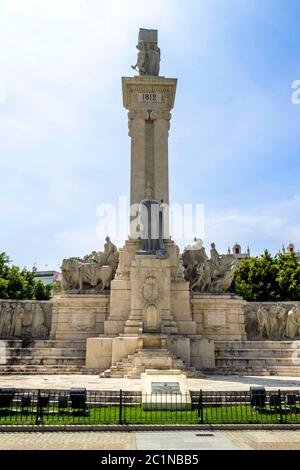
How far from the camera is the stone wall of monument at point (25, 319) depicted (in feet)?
89.4

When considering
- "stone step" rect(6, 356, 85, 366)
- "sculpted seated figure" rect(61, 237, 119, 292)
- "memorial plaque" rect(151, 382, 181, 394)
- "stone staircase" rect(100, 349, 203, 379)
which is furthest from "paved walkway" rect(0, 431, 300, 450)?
"sculpted seated figure" rect(61, 237, 119, 292)

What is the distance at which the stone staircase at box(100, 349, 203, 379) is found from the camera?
19688 millimetres

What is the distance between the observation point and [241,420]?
10.6m

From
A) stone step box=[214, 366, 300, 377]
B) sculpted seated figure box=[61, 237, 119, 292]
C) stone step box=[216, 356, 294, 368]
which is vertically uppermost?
sculpted seated figure box=[61, 237, 119, 292]

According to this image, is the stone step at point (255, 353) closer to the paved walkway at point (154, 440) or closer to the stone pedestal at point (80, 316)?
the stone pedestal at point (80, 316)

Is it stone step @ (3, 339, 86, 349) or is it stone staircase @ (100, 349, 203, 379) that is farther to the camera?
stone step @ (3, 339, 86, 349)

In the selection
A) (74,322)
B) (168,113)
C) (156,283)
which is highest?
(168,113)

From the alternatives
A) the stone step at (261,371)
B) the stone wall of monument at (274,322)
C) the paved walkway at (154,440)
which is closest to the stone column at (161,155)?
the stone wall of monument at (274,322)

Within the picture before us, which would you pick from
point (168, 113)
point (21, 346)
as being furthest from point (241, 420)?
point (168, 113)

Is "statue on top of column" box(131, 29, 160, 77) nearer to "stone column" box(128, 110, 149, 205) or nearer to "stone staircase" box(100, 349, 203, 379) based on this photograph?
"stone column" box(128, 110, 149, 205)

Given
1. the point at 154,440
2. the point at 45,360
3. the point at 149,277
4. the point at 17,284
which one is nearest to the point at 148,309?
the point at 149,277

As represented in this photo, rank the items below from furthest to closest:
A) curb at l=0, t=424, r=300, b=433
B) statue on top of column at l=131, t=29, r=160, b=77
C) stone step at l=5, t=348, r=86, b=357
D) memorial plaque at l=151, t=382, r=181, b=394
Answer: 1. statue on top of column at l=131, t=29, r=160, b=77
2. stone step at l=5, t=348, r=86, b=357
3. memorial plaque at l=151, t=382, r=181, b=394
4. curb at l=0, t=424, r=300, b=433
